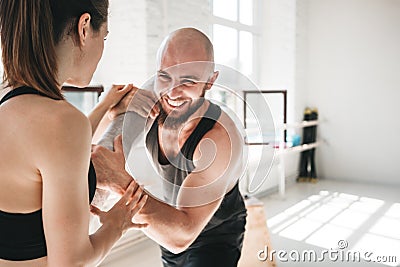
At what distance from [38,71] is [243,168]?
1.89ft

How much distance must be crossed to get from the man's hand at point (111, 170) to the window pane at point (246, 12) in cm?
445

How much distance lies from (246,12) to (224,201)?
4358 mm

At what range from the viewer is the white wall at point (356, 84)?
5.35 metres

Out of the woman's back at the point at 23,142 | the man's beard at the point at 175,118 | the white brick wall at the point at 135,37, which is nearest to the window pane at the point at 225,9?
the white brick wall at the point at 135,37

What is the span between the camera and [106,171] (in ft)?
3.07

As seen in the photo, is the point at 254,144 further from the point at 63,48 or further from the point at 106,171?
the point at 63,48

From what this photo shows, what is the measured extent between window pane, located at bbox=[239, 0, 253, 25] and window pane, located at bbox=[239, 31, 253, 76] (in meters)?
0.16

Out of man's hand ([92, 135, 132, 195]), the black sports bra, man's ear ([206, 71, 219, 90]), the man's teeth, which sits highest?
man's ear ([206, 71, 219, 90])

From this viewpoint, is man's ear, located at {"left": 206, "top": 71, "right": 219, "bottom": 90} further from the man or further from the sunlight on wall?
the sunlight on wall

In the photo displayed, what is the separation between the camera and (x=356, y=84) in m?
5.55

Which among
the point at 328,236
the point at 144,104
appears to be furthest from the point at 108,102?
the point at 328,236

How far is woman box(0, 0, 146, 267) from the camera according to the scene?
26.3 inches

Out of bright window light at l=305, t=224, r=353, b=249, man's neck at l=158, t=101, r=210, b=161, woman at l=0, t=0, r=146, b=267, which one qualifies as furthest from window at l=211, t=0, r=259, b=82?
woman at l=0, t=0, r=146, b=267

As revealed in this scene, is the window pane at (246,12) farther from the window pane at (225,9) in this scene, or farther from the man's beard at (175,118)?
the man's beard at (175,118)
